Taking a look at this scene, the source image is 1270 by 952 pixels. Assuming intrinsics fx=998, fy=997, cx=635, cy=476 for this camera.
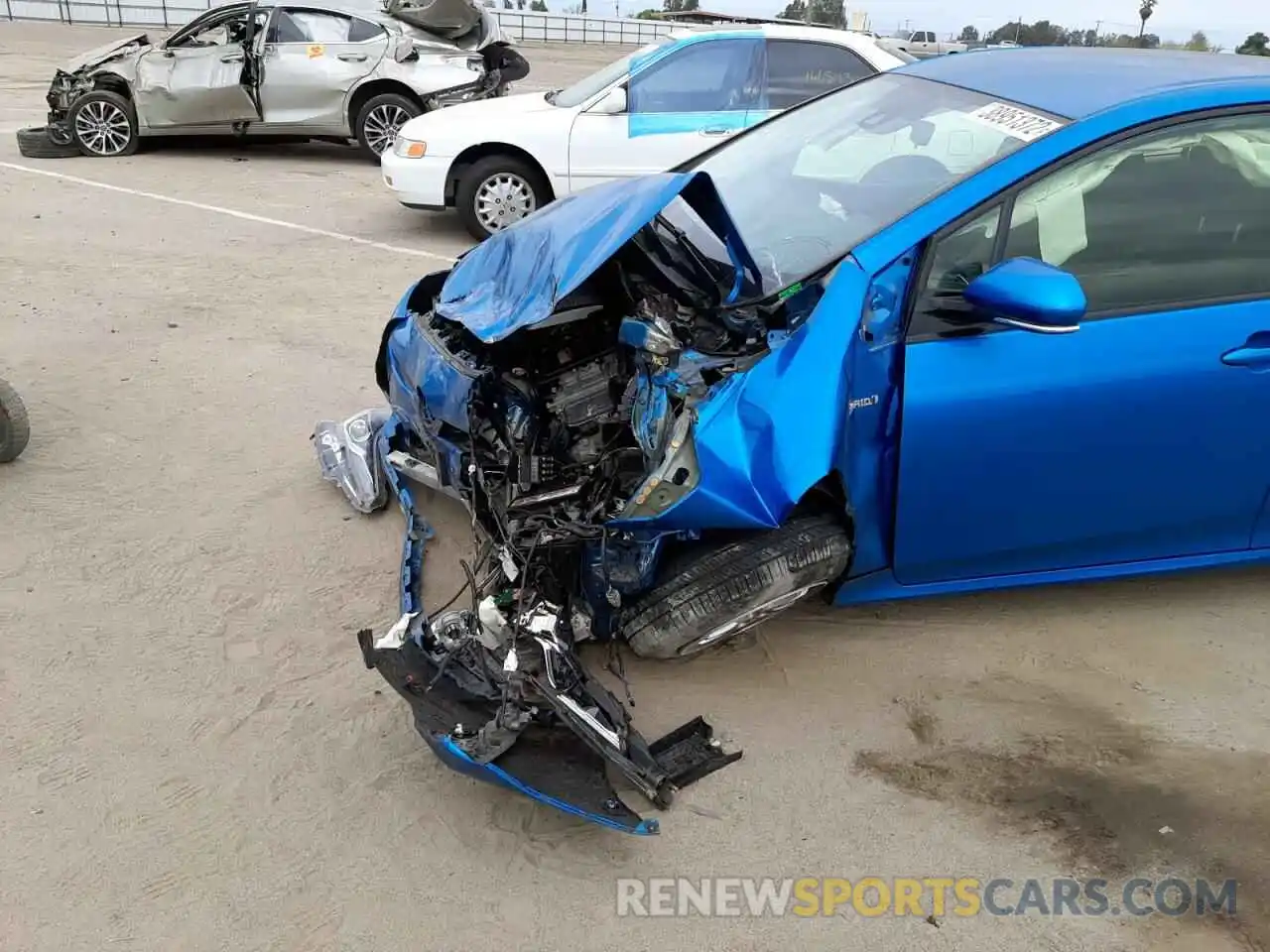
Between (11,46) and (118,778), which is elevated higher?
(11,46)

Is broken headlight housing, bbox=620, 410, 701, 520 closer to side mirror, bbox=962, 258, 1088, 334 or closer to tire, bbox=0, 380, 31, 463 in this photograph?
side mirror, bbox=962, 258, 1088, 334

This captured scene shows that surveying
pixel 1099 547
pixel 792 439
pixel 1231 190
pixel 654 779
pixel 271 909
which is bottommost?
pixel 271 909

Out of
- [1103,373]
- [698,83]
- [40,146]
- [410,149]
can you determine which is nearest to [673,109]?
[698,83]

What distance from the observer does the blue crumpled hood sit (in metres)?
2.71

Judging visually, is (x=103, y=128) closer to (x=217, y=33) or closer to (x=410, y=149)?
(x=217, y=33)

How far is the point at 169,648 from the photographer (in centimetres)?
305

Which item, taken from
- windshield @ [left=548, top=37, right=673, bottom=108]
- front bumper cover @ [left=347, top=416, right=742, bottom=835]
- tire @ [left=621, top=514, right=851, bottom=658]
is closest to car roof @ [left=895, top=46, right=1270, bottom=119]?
tire @ [left=621, top=514, right=851, bottom=658]

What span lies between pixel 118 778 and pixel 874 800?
1.95 metres

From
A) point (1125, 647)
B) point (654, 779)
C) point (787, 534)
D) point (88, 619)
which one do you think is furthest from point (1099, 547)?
point (88, 619)

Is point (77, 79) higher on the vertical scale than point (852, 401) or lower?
higher

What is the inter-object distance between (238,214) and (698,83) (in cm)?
399

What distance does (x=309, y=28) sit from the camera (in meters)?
9.98

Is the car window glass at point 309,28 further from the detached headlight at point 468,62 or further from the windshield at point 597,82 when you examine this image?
the windshield at point 597,82

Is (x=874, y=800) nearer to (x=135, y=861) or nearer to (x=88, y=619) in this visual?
(x=135, y=861)
